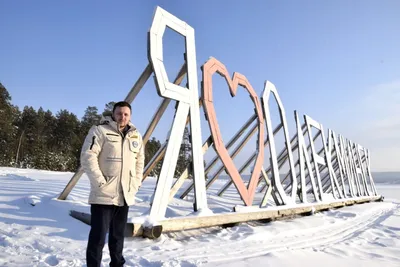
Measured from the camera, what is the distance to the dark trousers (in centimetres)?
230

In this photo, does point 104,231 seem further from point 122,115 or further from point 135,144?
point 122,115

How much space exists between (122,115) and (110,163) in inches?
15.8

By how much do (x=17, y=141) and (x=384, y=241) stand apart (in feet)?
119

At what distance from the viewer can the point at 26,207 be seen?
431 centimetres

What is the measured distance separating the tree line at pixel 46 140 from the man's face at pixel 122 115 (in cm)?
2647

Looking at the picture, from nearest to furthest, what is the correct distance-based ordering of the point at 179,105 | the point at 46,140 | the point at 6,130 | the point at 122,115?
the point at 122,115 → the point at 179,105 → the point at 6,130 → the point at 46,140

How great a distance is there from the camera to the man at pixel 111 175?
7.63ft

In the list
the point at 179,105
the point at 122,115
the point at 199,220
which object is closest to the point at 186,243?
the point at 199,220

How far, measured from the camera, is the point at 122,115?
2.53 m

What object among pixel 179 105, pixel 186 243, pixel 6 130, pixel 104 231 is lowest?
pixel 186 243

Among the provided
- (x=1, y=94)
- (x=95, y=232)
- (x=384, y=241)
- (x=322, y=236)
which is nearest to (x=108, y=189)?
(x=95, y=232)

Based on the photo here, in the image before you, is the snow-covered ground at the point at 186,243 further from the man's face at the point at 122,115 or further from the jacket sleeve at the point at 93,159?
the man's face at the point at 122,115

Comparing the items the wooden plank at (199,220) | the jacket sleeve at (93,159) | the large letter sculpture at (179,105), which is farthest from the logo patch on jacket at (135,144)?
the large letter sculpture at (179,105)

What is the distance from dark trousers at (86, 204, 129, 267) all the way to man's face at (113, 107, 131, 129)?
665 millimetres
